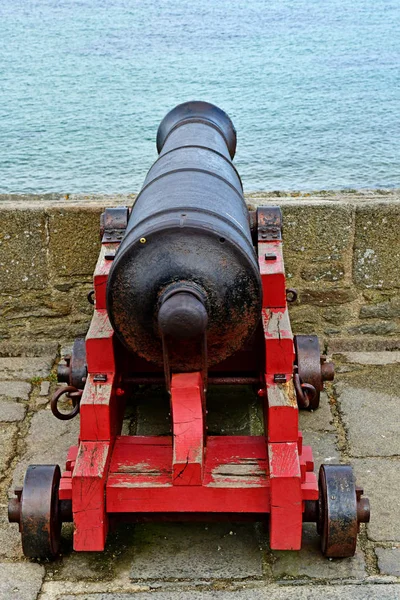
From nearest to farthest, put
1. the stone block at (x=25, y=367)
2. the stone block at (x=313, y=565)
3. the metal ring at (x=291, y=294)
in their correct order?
1. the stone block at (x=313, y=565)
2. the metal ring at (x=291, y=294)
3. the stone block at (x=25, y=367)

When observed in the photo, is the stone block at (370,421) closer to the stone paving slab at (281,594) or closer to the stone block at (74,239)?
the stone paving slab at (281,594)

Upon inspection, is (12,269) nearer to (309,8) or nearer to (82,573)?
(82,573)

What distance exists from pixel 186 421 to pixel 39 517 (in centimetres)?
58

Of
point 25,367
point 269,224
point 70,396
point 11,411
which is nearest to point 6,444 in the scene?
point 11,411

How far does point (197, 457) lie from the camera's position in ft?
10.3

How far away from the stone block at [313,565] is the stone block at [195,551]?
8 cm

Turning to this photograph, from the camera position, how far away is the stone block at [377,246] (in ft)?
15.8

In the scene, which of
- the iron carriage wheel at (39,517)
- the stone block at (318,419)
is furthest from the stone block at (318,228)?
the iron carriage wheel at (39,517)

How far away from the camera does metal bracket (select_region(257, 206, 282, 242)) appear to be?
4.11 metres

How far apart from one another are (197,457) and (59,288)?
205 centimetres

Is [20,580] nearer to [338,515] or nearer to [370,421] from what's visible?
[338,515]

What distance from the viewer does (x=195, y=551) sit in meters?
3.27

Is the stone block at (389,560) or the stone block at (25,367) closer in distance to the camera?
the stone block at (389,560)

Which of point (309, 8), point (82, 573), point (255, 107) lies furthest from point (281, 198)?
point (309, 8)
